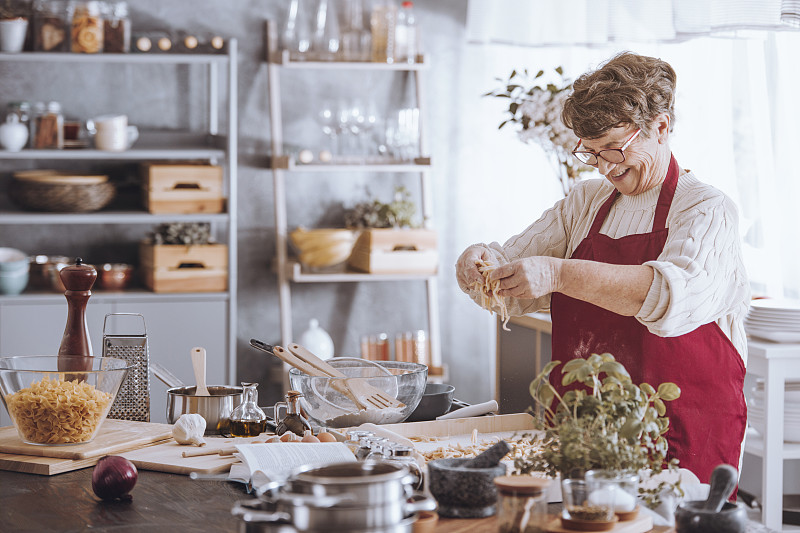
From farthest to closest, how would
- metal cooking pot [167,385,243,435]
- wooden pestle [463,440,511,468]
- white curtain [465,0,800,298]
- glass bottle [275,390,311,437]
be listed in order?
white curtain [465,0,800,298] < metal cooking pot [167,385,243,435] < glass bottle [275,390,311,437] < wooden pestle [463,440,511,468]

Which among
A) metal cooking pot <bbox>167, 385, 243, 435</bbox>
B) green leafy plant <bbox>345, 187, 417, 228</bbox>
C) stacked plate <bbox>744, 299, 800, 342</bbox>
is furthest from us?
green leafy plant <bbox>345, 187, 417, 228</bbox>

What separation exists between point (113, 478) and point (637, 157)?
1376 millimetres

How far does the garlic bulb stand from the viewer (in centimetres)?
193

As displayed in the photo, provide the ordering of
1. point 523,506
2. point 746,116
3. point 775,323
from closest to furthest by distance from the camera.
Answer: point 523,506
point 775,323
point 746,116

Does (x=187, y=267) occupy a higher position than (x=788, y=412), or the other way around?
(x=187, y=267)

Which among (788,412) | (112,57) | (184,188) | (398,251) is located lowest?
(788,412)

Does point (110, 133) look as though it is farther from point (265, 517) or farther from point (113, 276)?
point (265, 517)

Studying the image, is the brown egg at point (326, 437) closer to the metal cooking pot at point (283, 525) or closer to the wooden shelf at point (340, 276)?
the metal cooking pot at point (283, 525)

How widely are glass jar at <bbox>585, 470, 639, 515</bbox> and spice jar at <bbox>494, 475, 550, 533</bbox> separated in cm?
7

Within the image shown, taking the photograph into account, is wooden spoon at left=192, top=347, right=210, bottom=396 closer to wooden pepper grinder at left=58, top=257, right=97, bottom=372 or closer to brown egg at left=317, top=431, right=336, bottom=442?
wooden pepper grinder at left=58, top=257, right=97, bottom=372

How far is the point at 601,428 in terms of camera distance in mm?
1373

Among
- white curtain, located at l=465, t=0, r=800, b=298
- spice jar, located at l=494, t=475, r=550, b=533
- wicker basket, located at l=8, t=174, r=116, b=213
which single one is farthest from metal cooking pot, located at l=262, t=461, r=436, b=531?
wicker basket, located at l=8, t=174, r=116, b=213

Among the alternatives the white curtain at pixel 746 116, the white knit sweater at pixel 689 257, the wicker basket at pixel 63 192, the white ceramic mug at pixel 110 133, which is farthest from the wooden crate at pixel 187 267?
the white knit sweater at pixel 689 257

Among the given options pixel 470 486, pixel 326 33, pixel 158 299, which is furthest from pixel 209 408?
pixel 326 33
